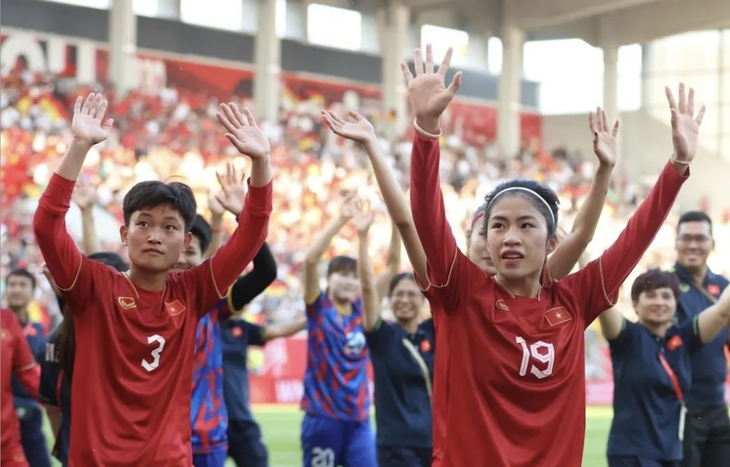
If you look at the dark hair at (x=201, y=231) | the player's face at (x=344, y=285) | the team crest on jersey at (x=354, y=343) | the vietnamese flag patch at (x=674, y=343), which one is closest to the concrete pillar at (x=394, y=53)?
the player's face at (x=344, y=285)

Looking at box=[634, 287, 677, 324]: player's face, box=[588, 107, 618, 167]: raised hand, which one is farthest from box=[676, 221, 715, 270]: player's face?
box=[588, 107, 618, 167]: raised hand

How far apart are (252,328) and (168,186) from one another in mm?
4197

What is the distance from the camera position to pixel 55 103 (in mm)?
25797

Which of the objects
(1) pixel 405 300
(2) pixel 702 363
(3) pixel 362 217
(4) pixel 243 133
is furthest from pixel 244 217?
(2) pixel 702 363

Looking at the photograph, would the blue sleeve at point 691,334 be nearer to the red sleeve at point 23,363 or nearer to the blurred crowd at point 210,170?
the red sleeve at point 23,363

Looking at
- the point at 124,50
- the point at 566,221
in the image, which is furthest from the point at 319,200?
the point at 124,50

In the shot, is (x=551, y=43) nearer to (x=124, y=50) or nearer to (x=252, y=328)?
(x=124, y=50)

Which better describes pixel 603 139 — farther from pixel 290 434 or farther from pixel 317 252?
pixel 290 434

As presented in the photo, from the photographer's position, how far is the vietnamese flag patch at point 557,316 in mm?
4602

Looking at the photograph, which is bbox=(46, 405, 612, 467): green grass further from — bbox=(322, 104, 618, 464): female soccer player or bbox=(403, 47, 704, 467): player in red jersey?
bbox=(403, 47, 704, 467): player in red jersey

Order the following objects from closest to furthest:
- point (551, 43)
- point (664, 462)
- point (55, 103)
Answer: point (664, 462) < point (55, 103) < point (551, 43)

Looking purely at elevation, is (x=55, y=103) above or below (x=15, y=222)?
above

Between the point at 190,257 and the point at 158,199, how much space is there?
151cm

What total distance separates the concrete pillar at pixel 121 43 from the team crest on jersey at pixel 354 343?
2240cm
